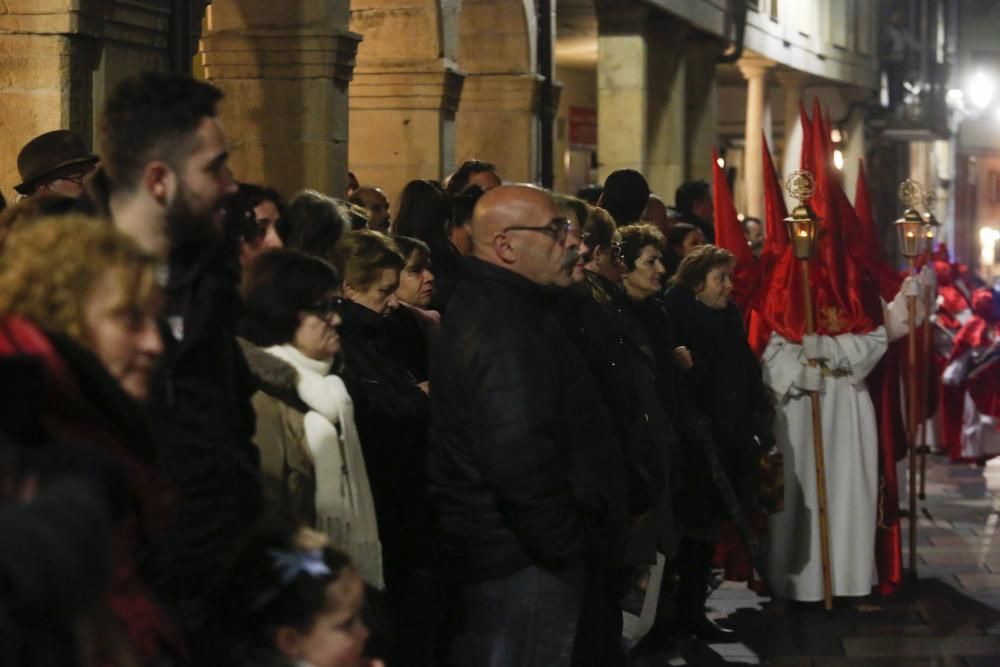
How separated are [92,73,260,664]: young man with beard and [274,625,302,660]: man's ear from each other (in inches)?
4.7

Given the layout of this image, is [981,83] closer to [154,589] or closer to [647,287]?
[647,287]

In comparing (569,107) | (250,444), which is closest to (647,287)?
(250,444)

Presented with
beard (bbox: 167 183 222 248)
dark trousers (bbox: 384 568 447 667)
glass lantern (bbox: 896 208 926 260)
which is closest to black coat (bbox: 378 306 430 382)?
dark trousers (bbox: 384 568 447 667)

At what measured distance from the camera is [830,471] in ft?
35.0

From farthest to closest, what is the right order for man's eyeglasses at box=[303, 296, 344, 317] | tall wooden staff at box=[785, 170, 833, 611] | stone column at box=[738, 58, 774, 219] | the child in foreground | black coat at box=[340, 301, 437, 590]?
stone column at box=[738, 58, 774, 219] < tall wooden staff at box=[785, 170, 833, 611] < black coat at box=[340, 301, 437, 590] < man's eyeglasses at box=[303, 296, 344, 317] < the child in foreground

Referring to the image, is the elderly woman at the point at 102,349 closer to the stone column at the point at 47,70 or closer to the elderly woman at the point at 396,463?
Answer: the elderly woman at the point at 396,463

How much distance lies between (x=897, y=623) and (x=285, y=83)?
15.6 feet

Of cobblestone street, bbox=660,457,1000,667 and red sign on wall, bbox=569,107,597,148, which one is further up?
red sign on wall, bbox=569,107,597,148

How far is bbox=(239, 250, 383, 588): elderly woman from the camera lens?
534cm

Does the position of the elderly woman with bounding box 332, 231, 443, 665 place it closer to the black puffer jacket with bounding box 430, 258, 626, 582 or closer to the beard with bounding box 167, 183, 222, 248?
the black puffer jacket with bounding box 430, 258, 626, 582

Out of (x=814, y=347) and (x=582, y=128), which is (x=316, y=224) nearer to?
(x=814, y=347)

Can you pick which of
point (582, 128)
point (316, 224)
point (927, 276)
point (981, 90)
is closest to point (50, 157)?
point (316, 224)

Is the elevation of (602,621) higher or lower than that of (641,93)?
lower

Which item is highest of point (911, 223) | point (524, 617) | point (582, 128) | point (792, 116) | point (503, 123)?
point (792, 116)
